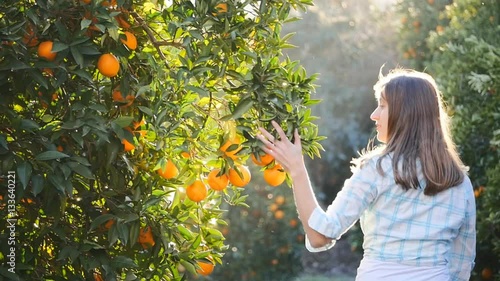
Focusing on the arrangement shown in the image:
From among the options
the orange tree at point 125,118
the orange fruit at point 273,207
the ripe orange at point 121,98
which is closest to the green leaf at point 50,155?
the orange tree at point 125,118

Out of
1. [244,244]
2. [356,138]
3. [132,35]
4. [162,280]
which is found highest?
[132,35]

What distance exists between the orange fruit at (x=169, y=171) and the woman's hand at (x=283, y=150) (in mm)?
289

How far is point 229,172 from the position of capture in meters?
2.46

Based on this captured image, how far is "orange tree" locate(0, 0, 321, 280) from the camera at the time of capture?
2.30 metres

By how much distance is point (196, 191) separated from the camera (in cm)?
254

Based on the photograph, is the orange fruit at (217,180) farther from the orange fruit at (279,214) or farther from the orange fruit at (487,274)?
the orange fruit at (279,214)

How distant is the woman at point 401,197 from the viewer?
90.0 inches

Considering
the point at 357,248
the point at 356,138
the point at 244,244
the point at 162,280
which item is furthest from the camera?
the point at 356,138

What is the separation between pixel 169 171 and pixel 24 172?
0.45m

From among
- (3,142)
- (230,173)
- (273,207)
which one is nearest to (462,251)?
(230,173)

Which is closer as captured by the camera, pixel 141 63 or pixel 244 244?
pixel 141 63

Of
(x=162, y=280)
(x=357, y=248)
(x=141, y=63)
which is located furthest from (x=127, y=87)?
(x=357, y=248)

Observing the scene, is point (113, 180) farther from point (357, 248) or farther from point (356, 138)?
point (356, 138)

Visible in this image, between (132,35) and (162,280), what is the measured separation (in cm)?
83
